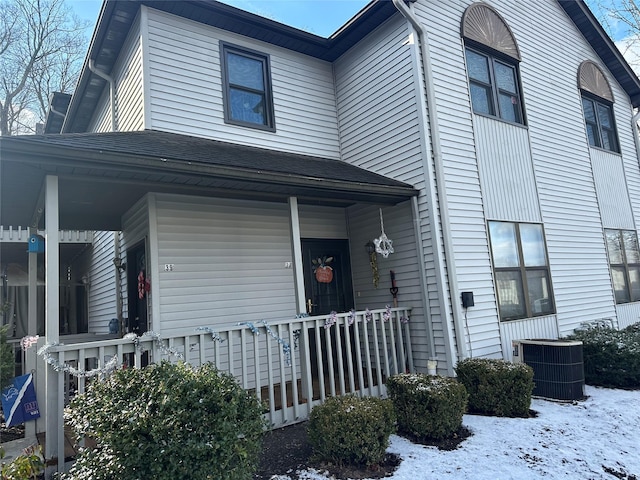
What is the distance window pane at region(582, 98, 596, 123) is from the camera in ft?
30.5

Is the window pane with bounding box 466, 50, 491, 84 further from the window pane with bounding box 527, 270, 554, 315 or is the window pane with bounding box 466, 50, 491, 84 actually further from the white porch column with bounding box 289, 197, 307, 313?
the white porch column with bounding box 289, 197, 307, 313

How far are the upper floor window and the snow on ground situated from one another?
5226 millimetres

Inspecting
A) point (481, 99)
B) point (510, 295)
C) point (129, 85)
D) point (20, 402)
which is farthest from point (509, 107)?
point (20, 402)

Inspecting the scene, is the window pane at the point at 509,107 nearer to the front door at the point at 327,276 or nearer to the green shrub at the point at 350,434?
the front door at the point at 327,276

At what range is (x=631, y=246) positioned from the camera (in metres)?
9.33

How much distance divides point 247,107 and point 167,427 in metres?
5.53

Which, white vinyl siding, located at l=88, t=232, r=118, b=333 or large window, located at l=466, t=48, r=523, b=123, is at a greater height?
large window, located at l=466, t=48, r=523, b=123

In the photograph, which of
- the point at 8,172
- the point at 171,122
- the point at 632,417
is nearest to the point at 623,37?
the point at 632,417

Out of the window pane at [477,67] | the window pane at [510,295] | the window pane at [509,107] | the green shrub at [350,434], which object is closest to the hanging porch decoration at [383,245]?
the window pane at [510,295]

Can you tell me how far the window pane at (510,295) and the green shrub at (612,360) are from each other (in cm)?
100

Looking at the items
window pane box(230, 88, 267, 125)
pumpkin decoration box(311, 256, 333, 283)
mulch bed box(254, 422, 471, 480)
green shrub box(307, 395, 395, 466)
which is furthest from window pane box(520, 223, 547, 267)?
window pane box(230, 88, 267, 125)

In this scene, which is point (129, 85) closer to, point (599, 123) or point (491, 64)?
point (491, 64)

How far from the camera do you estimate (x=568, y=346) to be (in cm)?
546

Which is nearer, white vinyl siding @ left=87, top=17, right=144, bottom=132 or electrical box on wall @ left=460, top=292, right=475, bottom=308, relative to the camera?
electrical box on wall @ left=460, top=292, right=475, bottom=308
